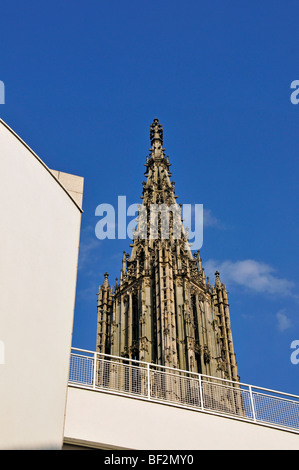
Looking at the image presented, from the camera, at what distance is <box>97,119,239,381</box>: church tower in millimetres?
47188

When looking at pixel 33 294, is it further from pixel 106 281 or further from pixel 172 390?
pixel 106 281

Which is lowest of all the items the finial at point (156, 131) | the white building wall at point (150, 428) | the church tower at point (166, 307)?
the white building wall at point (150, 428)

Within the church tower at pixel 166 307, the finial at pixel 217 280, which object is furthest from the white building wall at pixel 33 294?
the finial at pixel 217 280

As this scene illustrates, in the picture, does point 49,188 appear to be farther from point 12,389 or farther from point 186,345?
point 186,345

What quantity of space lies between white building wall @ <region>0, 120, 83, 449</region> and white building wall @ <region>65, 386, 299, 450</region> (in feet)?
3.69

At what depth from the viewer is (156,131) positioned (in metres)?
72.8

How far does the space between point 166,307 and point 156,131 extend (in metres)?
30.1

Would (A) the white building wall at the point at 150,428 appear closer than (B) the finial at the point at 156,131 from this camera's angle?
Yes

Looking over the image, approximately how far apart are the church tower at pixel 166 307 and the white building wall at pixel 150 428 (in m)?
30.3

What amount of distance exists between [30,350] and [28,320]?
582 mm

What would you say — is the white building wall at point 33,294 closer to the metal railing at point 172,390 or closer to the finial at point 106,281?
the metal railing at point 172,390

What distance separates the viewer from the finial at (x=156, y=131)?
72.1 metres

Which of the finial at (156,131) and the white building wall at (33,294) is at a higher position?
the finial at (156,131)

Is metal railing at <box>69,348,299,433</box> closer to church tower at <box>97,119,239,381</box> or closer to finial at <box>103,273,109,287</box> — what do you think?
church tower at <box>97,119,239,381</box>
